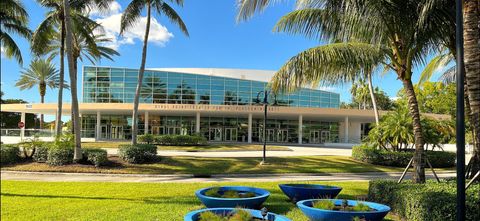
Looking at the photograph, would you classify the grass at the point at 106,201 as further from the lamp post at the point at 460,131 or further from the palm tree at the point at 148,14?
the palm tree at the point at 148,14

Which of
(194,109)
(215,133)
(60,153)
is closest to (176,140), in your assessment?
(194,109)

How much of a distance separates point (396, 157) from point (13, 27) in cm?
2398

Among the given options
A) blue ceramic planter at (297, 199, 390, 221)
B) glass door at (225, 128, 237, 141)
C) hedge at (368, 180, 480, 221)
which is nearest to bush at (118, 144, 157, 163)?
hedge at (368, 180, 480, 221)

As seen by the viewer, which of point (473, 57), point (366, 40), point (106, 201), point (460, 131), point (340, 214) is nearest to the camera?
point (460, 131)

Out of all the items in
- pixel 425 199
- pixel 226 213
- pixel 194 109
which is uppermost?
pixel 194 109

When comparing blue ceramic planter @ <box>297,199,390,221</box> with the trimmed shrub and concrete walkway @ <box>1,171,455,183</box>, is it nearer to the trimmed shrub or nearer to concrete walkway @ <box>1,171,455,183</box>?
concrete walkway @ <box>1,171,455,183</box>

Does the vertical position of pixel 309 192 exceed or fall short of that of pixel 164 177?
it exceeds it

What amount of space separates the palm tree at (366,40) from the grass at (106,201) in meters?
3.28

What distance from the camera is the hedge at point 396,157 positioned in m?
22.7

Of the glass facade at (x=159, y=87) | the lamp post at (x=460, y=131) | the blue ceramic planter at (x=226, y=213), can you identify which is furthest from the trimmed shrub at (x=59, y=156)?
the glass facade at (x=159, y=87)

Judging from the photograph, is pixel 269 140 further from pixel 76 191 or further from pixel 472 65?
pixel 472 65

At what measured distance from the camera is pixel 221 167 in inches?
768

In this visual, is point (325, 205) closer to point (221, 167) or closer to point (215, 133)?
point (221, 167)

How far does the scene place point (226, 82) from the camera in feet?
160
